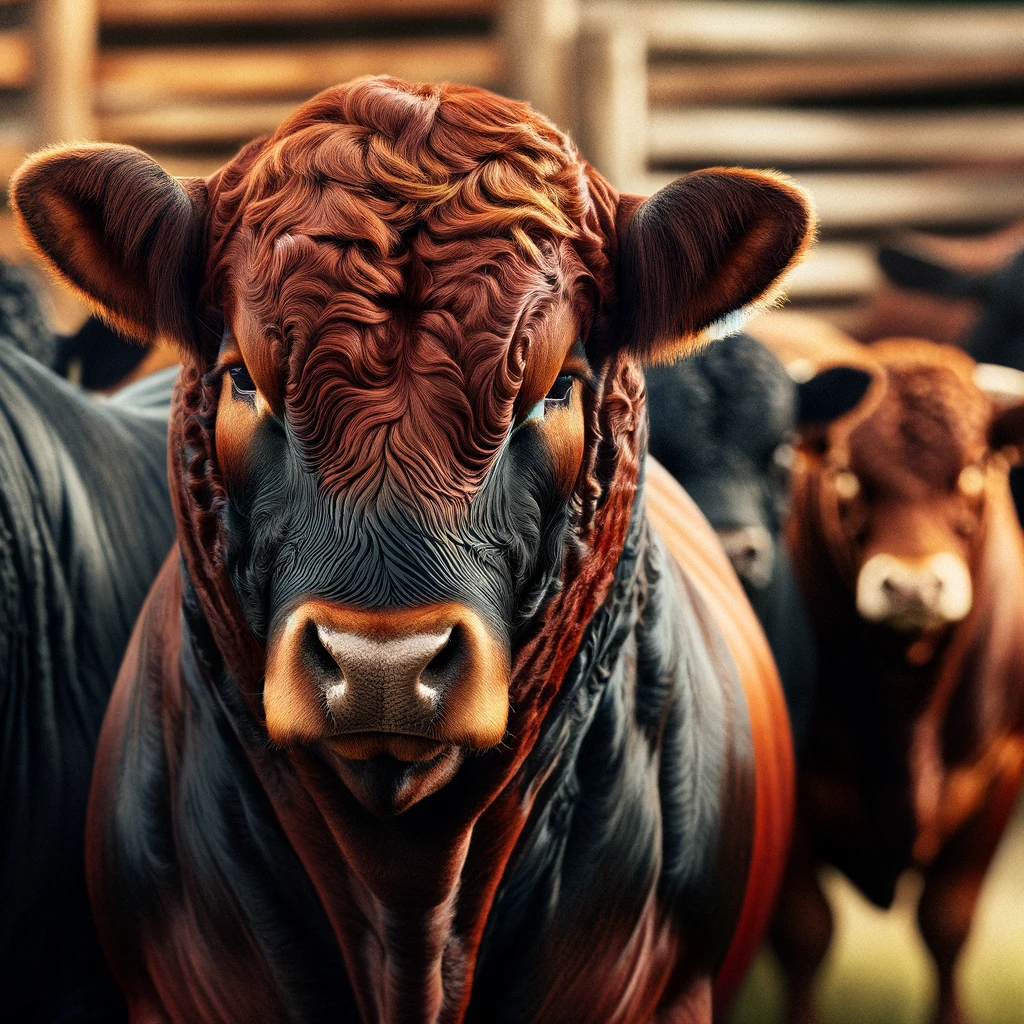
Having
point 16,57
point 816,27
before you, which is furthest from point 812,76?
point 16,57

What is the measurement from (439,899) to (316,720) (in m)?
0.41

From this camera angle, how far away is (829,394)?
3.91 metres

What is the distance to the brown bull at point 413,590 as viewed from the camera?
151 cm

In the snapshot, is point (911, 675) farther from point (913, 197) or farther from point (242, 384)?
point (913, 197)

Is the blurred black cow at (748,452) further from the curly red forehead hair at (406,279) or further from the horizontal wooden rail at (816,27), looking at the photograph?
the horizontal wooden rail at (816,27)

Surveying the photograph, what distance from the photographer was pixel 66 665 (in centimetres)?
243

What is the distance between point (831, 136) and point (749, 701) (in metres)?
5.16

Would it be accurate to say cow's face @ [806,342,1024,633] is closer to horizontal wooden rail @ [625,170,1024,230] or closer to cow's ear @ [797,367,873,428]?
cow's ear @ [797,367,873,428]

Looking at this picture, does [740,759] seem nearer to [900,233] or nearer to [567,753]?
[567,753]

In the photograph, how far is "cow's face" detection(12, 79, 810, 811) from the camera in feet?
4.88

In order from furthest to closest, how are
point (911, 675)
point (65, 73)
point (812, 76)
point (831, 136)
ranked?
point (831, 136) → point (812, 76) → point (65, 73) → point (911, 675)

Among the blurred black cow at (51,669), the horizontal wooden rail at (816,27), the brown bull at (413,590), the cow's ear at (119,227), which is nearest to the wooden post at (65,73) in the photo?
the horizontal wooden rail at (816,27)

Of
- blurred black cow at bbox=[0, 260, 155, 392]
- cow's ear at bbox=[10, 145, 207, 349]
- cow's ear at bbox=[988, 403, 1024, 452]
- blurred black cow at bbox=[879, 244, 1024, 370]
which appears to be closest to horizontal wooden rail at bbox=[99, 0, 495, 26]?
blurred black cow at bbox=[879, 244, 1024, 370]

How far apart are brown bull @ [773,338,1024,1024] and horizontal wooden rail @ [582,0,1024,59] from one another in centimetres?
286
